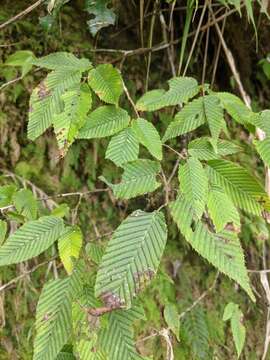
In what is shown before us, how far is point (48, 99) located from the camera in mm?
1032

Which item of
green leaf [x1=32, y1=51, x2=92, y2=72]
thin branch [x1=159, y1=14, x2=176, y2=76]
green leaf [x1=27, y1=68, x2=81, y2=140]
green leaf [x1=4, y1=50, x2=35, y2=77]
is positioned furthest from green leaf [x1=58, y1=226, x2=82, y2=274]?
thin branch [x1=159, y1=14, x2=176, y2=76]

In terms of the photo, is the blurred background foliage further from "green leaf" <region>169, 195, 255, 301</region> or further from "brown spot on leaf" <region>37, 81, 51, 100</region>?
"green leaf" <region>169, 195, 255, 301</region>

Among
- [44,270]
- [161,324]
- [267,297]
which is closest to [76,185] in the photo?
[44,270]

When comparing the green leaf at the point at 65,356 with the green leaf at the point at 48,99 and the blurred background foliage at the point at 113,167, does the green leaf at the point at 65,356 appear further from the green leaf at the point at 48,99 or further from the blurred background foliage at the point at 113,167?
the green leaf at the point at 48,99

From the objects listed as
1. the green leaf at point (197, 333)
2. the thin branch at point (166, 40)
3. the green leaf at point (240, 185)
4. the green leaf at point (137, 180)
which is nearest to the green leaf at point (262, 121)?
the green leaf at point (240, 185)

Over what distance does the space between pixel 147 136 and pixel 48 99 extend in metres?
0.23

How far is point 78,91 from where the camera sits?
1012mm

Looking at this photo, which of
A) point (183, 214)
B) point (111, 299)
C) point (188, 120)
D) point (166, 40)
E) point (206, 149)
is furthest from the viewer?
point (166, 40)

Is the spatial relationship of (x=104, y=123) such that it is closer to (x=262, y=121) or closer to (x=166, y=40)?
(x=262, y=121)

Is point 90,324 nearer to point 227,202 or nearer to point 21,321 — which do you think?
point 227,202

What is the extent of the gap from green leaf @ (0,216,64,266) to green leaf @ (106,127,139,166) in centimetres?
17

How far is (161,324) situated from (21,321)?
0.47 meters

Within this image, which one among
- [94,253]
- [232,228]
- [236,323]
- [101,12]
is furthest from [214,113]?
[236,323]

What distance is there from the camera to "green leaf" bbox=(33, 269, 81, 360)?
841 millimetres
